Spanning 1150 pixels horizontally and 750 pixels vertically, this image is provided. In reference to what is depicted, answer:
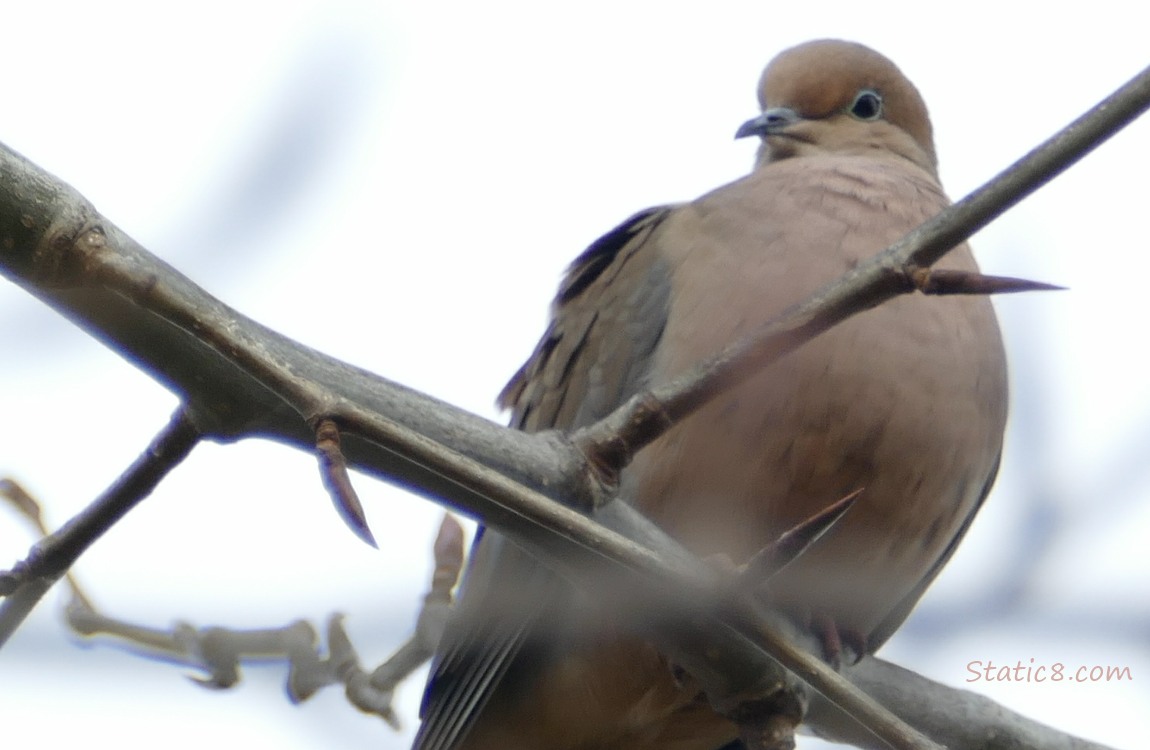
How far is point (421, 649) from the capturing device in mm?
3416

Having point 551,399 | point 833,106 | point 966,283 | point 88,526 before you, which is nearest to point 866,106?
point 833,106

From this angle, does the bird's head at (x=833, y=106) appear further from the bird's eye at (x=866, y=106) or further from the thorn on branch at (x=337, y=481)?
the thorn on branch at (x=337, y=481)

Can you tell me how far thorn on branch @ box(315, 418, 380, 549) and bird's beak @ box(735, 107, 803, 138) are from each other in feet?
10.6

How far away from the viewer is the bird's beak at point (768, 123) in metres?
4.78

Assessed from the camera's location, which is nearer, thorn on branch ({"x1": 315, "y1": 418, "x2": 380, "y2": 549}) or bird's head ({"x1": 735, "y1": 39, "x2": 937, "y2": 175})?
thorn on branch ({"x1": 315, "y1": 418, "x2": 380, "y2": 549})

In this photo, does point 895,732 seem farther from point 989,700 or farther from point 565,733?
point 565,733

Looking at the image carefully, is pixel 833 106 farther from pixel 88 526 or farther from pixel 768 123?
pixel 88 526

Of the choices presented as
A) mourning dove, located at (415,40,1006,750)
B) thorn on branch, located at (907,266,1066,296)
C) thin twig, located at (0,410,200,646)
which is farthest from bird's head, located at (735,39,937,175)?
thin twig, located at (0,410,200,646)

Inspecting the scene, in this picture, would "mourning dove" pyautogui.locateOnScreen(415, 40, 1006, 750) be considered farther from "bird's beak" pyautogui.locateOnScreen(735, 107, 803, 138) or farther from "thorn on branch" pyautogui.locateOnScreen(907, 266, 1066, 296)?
"thorn on branch" pyautogui.locateOnScreen(907, 266, 1066, 296)

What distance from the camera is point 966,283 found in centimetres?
200

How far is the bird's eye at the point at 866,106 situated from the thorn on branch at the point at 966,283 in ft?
9.86

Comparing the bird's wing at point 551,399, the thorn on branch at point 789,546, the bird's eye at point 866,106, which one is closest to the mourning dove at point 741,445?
the bird's wing at point 551,399

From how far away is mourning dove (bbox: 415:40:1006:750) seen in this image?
11.2 ft

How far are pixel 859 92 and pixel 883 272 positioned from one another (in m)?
3.11
